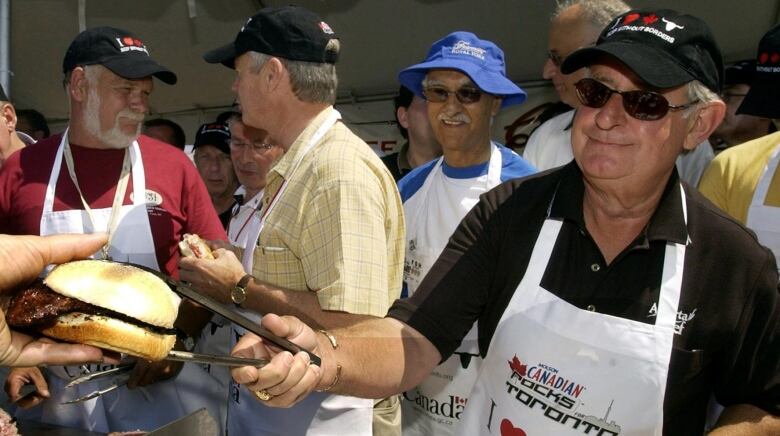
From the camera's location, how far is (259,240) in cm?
211

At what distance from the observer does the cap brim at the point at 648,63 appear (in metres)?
1.37

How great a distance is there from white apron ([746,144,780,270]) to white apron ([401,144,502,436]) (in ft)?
2.93

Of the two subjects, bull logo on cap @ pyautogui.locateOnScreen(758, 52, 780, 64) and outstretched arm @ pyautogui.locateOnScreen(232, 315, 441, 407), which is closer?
outstretched arm @ pyautogui.locateOnScreen(232, 315, 441, 407)

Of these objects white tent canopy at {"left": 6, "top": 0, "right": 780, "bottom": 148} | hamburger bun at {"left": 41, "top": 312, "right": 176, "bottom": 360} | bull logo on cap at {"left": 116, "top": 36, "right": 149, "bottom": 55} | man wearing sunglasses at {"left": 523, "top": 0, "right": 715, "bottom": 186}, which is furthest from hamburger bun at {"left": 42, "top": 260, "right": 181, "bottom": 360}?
white tent canopy at {"left": 6, "top": 0, "right": 780, "bottom": 148}

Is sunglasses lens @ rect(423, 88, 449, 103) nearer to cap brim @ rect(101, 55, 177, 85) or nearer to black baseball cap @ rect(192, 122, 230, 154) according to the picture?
cap brim @ rect(101, 55, 177, 85)

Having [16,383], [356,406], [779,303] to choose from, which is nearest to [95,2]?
[16,383]

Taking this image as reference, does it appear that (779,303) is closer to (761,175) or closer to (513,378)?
(513,378)

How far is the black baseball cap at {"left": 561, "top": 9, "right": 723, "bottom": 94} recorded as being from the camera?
1.39 meters

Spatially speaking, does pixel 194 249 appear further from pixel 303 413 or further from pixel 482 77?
pixel 482 77

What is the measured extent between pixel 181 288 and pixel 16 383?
1625 mm

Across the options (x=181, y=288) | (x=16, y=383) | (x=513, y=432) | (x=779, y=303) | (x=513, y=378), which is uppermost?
(x=181, y=288)

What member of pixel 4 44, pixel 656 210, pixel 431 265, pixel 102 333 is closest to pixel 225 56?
pixel 431 265

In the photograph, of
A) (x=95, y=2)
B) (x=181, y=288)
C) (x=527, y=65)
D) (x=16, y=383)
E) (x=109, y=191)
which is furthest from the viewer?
(x=95, y=2)

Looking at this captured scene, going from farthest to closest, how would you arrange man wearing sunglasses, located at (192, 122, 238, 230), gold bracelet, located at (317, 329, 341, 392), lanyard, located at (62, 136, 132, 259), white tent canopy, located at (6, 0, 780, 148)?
white tent canopy, located at (6, 0, 780, 148) → man wearing sunglasses, located at (192, 122, 238, 230) → lanyard, located at (62, 136, 132, 259) → gold bracelet, located at (317, 329, 341, 392)
